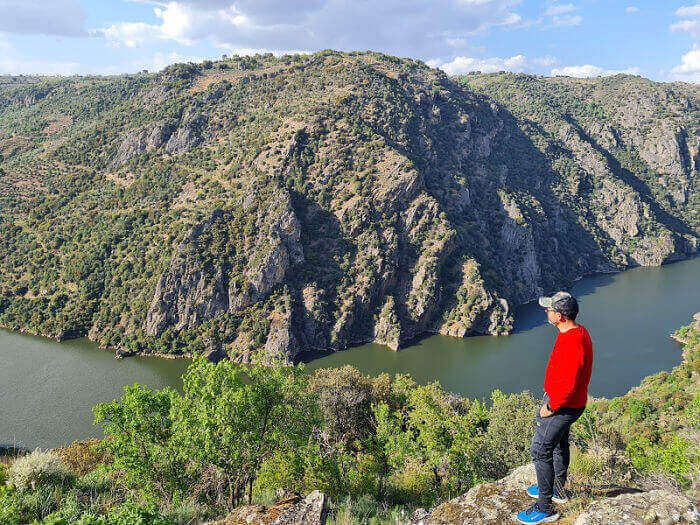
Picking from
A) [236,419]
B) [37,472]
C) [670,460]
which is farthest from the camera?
[670,460]

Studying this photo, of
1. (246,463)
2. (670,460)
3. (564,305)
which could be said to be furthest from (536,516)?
(670,460)

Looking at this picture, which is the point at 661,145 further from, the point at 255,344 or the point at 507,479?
the point at 507,479

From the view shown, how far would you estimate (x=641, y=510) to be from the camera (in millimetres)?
4711

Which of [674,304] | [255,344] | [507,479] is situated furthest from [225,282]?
[674,304]

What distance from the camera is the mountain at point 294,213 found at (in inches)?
2562

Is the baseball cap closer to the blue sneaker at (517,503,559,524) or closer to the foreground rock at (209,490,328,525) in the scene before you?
the blue sneaker at (517,503,559,524)

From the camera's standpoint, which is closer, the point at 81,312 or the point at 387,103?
the point at 81,312

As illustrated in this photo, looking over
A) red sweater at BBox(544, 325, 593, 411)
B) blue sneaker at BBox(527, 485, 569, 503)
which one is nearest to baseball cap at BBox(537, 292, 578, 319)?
red sweater at BBox(544, 325, 593, 411)

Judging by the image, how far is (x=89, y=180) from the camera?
277 feet

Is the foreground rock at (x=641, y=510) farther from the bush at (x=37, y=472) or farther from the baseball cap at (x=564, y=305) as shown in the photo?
the bush at (x=37, y=472)

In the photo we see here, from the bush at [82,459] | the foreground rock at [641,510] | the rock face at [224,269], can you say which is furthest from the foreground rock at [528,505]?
the rock face at [224,269]

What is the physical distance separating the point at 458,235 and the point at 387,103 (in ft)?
127

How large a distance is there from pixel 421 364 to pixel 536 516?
5537 cm

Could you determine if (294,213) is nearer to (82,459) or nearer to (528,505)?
(82,459)
